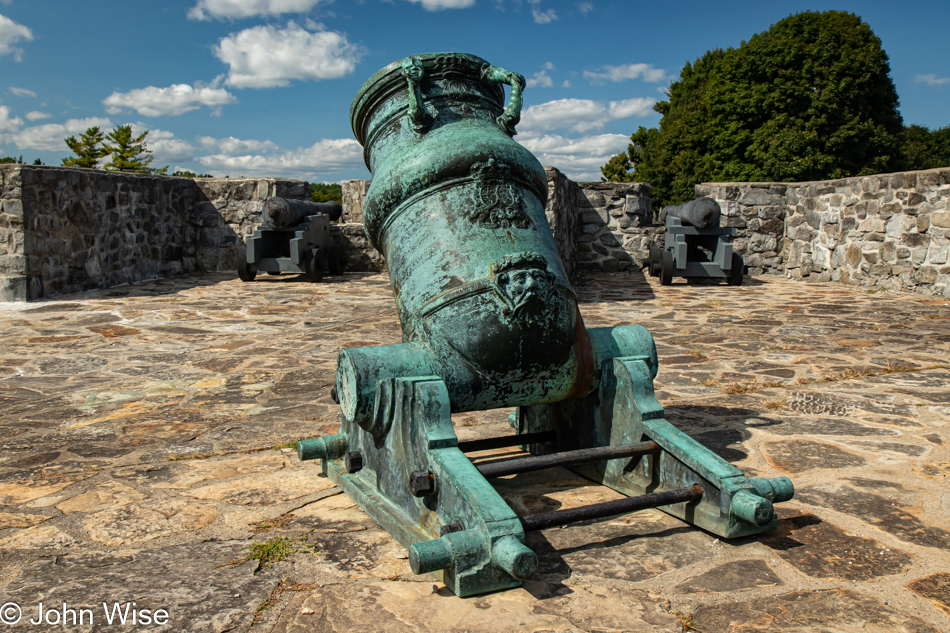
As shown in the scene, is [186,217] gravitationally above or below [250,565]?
above

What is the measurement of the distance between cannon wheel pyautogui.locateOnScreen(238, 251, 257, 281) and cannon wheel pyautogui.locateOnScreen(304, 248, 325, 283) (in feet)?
2.44

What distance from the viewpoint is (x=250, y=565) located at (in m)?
2.08

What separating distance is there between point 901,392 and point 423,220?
3.08 metres

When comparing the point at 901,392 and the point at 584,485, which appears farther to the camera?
the point at 901,392

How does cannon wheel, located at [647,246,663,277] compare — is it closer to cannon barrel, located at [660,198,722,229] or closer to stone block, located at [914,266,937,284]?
cannon barrel, located at [660,198,722,229]

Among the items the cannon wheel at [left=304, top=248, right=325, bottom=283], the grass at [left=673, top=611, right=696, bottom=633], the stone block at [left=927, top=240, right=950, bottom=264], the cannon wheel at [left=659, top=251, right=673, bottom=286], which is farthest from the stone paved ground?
the cannon wheel at [left=304, top=248, right=325, bottom=283]

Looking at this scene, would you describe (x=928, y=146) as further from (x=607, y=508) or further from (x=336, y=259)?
(x=607, y=508)

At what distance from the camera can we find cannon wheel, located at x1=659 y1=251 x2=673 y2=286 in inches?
398

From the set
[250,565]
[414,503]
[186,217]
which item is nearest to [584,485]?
[414,503]

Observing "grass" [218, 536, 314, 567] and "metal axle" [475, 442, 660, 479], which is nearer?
"grass" [218, 536, 314, 567]

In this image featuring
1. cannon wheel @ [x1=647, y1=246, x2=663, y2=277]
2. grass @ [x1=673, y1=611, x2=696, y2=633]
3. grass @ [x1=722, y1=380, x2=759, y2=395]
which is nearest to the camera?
grass @ [x1=673, y1=611, x2=696, y2=633]

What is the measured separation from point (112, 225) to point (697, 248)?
7887 millimetres

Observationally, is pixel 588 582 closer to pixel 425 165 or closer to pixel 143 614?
pixel 143 614

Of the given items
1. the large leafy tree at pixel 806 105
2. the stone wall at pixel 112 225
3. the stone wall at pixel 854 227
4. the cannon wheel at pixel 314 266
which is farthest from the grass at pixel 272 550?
the large leafy tree at pixel 806 105
